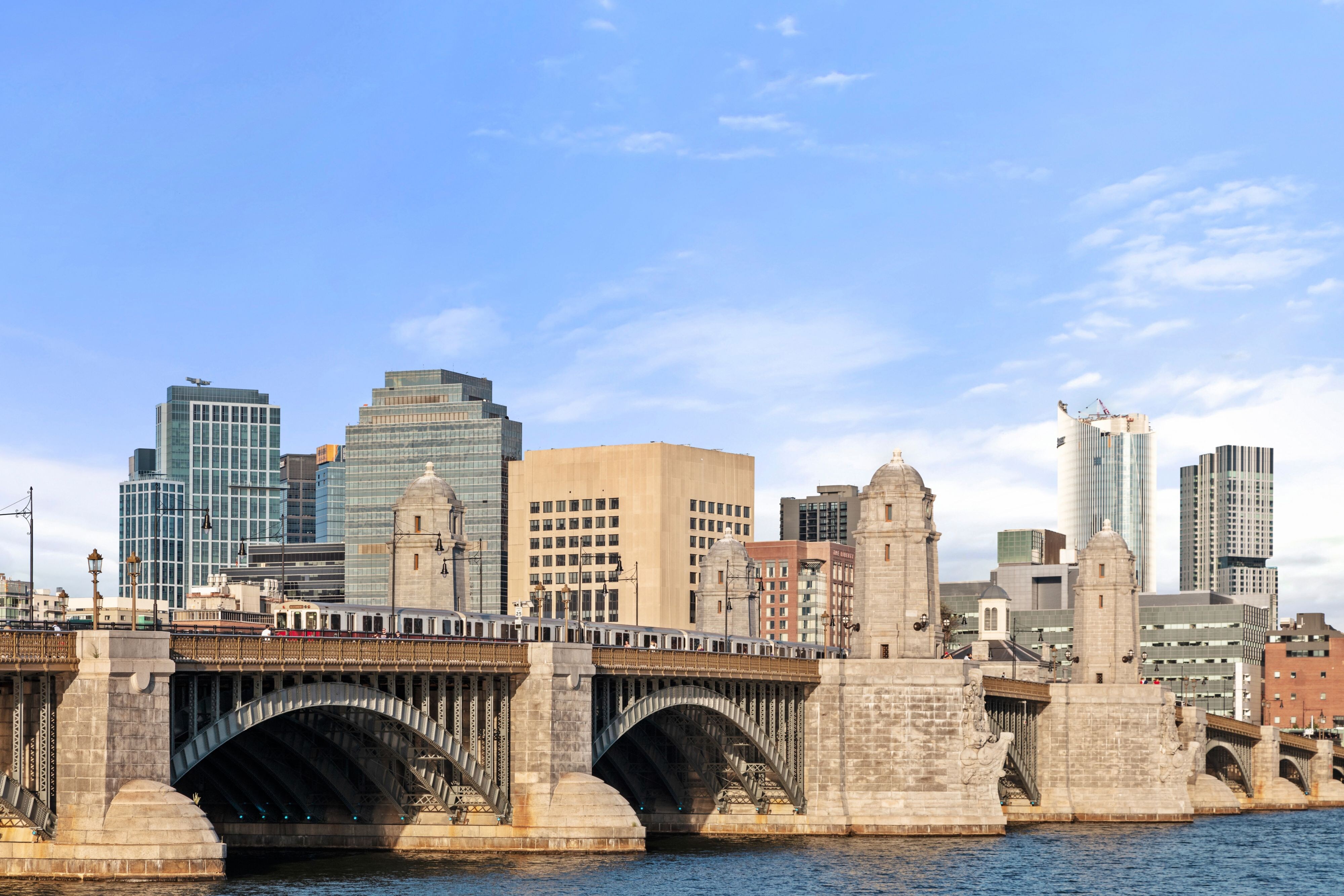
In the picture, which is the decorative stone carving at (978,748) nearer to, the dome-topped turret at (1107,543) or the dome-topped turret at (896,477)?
the dome-topped turret at (896,477)

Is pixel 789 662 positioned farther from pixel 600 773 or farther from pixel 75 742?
pixel 75 742

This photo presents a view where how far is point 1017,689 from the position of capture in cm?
13388

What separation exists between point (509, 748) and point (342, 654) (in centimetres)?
1257

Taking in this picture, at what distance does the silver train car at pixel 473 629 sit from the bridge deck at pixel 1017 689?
10.5 meters

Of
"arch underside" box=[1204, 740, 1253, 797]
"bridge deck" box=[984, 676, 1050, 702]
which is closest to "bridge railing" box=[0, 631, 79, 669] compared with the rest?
"bridge deck" box=[984, 676, 1050, 702]

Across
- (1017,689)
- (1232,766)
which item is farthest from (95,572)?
(1232,766)

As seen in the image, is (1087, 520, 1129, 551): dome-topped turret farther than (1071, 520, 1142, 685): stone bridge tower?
Yes

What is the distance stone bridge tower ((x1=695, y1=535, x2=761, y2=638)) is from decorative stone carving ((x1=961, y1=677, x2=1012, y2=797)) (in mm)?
36254

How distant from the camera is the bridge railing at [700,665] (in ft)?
309

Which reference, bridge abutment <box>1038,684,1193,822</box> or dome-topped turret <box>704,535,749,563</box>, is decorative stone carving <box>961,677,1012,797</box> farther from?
dome-topped turret <box>704,535,749,563</box>

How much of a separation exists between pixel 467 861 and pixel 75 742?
73.3 ft

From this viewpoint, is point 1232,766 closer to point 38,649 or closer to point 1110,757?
point 1110,757

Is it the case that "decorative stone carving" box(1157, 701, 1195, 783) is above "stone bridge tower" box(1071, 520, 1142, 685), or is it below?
below

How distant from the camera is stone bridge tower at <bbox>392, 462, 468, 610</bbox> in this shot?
12469cm
